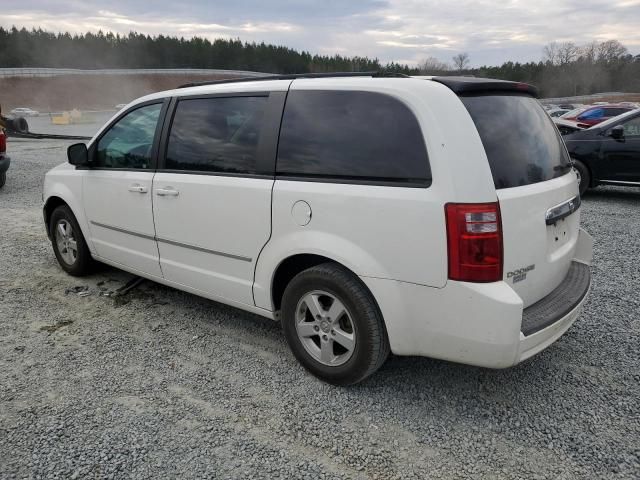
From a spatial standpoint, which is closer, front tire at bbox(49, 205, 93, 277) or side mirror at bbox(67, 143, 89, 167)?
side mirror at bbox(67, 143, 89, 167)

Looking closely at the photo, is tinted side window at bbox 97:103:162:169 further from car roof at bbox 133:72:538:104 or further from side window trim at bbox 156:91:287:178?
side window trim at bbox 156:91:287:178

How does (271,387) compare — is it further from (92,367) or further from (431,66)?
(431,66)

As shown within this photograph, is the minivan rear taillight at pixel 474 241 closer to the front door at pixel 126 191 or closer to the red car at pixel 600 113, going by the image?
the front door at pixel 126 191

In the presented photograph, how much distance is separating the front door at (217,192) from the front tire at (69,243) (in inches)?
52.2

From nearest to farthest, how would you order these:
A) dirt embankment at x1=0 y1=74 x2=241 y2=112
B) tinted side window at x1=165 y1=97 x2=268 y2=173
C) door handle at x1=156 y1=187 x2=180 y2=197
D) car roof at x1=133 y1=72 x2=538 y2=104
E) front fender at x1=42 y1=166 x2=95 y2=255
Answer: car roof at x1=133 y1=72 x2=538 y2=104 → tinted side window at x1=165 y1=97 x2=268 y2=173 → door handle at x1=156 y1=187 x2=180 y2=197 → front fender at x1=42 y1=166 x2=95 y2=255 → dirt embankment at x1=0 y1=74 x2=241 y2=112

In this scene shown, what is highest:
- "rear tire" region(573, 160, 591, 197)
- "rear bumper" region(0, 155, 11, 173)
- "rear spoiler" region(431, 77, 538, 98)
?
"rear spoiler" region(431, 77, 538, 98)

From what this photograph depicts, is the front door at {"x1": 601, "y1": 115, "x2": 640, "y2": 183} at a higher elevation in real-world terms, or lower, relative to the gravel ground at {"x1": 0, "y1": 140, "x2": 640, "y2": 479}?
higher

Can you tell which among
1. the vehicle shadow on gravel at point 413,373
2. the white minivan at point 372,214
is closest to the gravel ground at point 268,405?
the vehicle shadow on gravel at point 413,373

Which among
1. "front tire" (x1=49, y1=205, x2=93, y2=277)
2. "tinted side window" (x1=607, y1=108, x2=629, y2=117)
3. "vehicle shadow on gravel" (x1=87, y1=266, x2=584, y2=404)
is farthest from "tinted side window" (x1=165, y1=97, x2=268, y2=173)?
"tinted side window" (x1=607, y1=108, x2=629, y2=117)

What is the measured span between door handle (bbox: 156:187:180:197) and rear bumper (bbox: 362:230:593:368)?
1.63 meters

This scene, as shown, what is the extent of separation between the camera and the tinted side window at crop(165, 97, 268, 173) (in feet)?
10.5

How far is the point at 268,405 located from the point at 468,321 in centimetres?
122

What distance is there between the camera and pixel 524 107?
296 centimetres

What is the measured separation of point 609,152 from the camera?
26.5 ft
